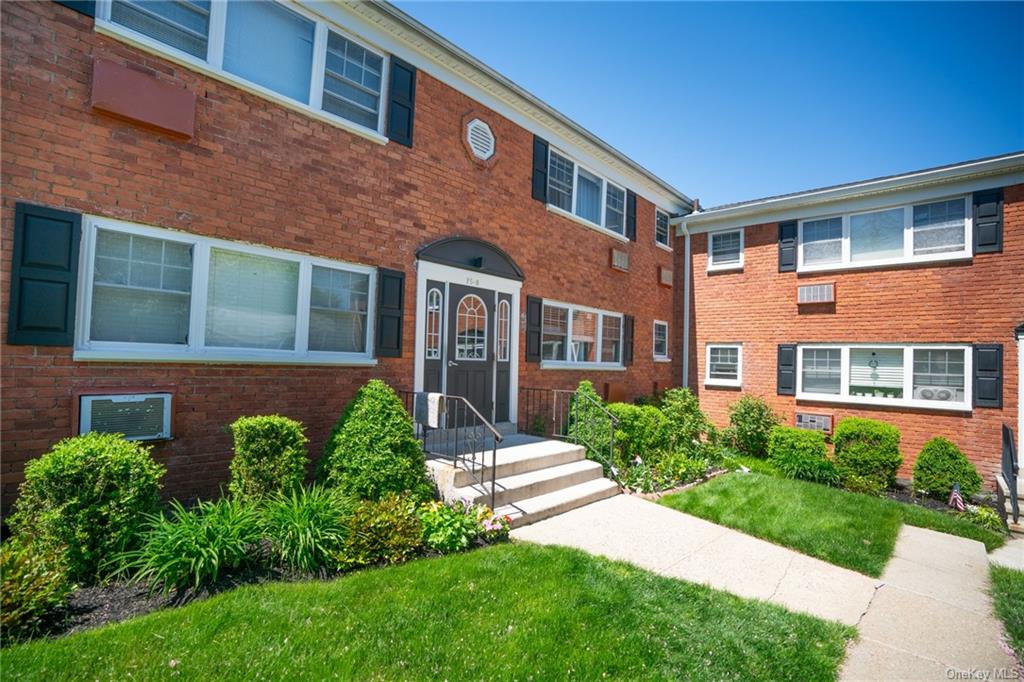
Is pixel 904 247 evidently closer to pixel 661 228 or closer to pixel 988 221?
pixel 988 221

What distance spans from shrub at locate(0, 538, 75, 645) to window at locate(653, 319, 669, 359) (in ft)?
39.4

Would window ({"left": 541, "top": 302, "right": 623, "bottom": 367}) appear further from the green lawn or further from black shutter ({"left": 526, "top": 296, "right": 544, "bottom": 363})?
the green lawn

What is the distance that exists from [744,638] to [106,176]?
692 cm

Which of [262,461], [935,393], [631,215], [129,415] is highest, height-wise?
[631,215]

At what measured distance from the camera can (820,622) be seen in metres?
3.90

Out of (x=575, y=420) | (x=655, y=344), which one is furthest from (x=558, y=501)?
(x=655, y=344)

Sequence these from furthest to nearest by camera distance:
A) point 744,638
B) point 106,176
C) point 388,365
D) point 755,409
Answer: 1. point 755,409
2. point 388,365
3. point 106,176
4. point 744,638

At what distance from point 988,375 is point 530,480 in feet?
31.0

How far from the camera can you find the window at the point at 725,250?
42.5 ft

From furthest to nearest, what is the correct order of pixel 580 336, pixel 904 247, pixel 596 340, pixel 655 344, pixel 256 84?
pixel 655 344 < pixel 596 340 < pixel 580 336 < pixel 904 247 < pixel 256 84

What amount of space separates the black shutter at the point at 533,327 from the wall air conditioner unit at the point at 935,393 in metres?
8.09

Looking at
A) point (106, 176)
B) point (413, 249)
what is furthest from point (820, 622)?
point (106, 176)

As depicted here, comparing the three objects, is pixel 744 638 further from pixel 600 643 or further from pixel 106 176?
pixel 106 176

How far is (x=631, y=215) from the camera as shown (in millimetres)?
12078
